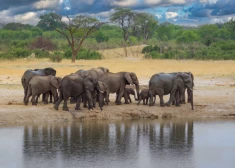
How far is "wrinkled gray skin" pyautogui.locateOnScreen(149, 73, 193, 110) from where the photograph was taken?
54.8ft

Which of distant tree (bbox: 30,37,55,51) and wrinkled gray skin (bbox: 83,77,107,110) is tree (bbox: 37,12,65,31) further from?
wrinkled gray skin (bbox: 83,77,107,110)

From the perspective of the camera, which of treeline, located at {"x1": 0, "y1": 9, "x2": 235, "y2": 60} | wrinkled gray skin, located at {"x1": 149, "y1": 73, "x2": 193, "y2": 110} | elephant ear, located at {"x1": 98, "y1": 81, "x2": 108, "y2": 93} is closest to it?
elephant ear, located at {"x1": 98, "y1": 81, "x2": 108, "y2": 93}

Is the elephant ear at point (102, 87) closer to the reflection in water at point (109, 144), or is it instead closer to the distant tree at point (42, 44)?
the reflection in water at point (109, 144)

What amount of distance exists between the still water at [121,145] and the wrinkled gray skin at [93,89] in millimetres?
953

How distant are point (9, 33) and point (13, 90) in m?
76.3

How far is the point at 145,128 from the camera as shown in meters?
14.0

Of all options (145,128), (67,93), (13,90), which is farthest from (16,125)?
(13,90)

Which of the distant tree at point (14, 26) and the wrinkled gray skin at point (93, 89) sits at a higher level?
the distant tree at point (14, 26)

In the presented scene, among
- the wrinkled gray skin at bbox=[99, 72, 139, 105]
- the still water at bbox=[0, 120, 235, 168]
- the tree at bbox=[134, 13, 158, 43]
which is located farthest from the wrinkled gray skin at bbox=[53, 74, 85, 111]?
the tree at bbox=[134, 13, 158, 43]

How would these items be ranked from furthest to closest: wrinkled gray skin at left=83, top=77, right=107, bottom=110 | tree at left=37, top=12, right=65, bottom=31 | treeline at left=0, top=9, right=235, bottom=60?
tree at left=37, top=12, right=65, bottom=31 → treeline at left=0, top=9, right=235, bottom=60 → wrinkled gray skin at left=83, top=77, right=107, bottom=110

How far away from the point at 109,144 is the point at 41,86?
5.30m

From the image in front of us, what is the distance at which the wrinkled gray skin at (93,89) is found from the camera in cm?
1548

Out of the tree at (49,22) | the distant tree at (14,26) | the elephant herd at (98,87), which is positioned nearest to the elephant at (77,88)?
the elephant herd at (98,87)

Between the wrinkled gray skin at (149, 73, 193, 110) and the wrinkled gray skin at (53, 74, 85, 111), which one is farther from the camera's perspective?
the wrinkled gray skin at (149, 73, 193, 110)
